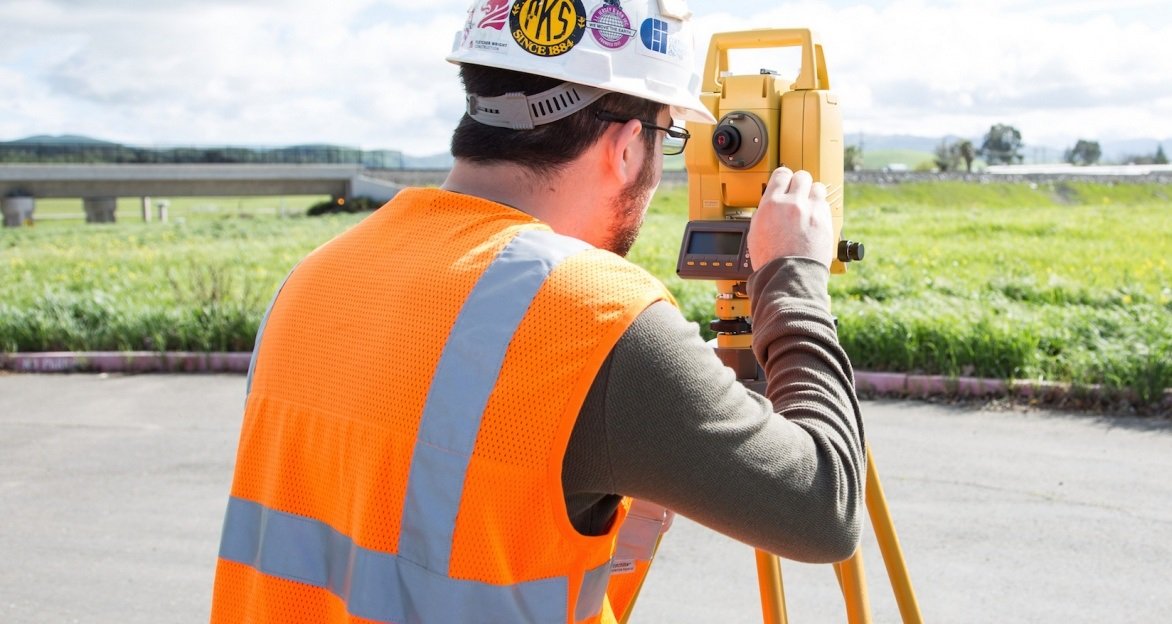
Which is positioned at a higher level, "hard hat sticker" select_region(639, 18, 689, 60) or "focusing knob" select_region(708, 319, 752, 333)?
"hard hat sticker" select_region(639, 18, 689, 60)

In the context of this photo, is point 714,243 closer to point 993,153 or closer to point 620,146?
point 620,146

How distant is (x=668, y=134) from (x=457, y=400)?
590mm

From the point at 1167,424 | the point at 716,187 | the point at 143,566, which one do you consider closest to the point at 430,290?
Answer: the point at 716,187

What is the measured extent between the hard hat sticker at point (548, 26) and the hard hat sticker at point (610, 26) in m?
0.02

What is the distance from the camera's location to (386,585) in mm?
1329

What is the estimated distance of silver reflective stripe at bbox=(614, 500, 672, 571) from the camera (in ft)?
5.97

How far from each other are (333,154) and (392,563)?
5921 cm

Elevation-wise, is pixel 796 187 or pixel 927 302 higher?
pixel 796 187

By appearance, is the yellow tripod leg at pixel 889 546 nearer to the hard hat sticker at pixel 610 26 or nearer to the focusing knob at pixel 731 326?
the focusing knob at pixel 731 326

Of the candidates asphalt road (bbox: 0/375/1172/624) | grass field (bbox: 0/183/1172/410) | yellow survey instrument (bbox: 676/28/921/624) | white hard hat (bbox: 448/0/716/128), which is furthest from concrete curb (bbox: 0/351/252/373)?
white hard hat (bbox: 448/0/716/128)

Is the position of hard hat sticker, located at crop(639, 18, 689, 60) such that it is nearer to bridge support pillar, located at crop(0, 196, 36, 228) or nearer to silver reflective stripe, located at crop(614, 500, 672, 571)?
silver reflective stripe, located at crop(614, 500, 672, 571)


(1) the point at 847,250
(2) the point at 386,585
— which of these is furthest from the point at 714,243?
(2) the point at 386,585

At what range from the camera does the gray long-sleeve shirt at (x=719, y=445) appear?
1.26 m

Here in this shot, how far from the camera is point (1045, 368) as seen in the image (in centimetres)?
684
